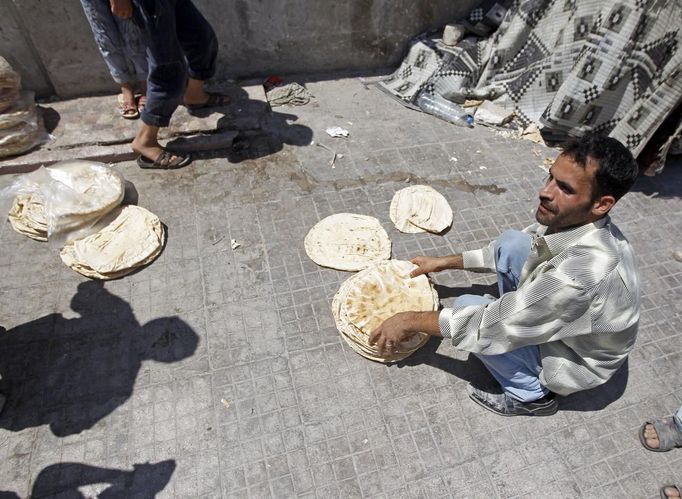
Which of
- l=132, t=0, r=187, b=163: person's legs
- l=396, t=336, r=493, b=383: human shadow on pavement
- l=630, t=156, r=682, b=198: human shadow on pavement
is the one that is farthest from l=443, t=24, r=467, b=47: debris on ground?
l=396, t=336, r=493, b=383: human shadow on pavement

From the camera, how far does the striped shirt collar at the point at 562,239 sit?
6.10 feet

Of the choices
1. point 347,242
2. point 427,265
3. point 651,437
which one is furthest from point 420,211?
point 651,437

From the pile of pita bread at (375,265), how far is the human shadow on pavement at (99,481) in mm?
1366

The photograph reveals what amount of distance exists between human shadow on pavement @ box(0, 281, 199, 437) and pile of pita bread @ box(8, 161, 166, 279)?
0.25 m

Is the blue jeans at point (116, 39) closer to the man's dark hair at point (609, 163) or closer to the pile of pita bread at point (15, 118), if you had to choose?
the pile of pita bread at point (15, 118)

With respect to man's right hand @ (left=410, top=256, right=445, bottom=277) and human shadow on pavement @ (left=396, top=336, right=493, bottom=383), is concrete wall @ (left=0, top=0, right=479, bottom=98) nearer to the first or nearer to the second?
man's right hand @ (left=410, top=256, right=445, bottom=277)

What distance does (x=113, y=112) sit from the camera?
4.25 metres

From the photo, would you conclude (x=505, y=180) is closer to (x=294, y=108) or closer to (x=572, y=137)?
(x=572, y=137)

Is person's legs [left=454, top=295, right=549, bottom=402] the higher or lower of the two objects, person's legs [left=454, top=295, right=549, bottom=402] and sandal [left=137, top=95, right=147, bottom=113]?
the lower

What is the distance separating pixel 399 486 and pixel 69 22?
16.4ft

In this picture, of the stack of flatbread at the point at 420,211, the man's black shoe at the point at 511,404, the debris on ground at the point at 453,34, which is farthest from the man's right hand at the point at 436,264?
the debris on ground at the point at 453,34

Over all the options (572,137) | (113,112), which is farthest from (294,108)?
(572,137)

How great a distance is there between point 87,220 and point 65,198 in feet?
0.82

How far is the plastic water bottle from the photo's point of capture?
4.64 meters
